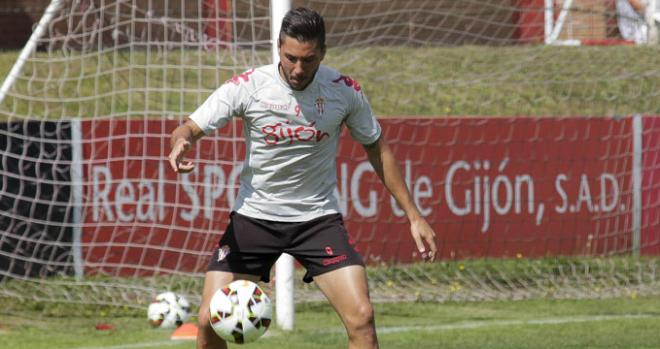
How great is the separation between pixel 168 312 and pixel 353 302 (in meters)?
3.60

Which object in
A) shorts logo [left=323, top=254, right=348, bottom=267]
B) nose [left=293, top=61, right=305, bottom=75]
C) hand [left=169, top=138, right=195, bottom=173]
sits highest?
nose [left=293, top=61, right=305, bottom=75]

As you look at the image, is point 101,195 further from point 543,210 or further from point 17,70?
point 543,210

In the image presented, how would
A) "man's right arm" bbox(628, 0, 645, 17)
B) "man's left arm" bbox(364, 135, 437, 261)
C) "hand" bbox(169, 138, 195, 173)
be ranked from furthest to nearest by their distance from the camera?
"man's right arm" bbox(628, 0, 645, 17) < "man's left arm" bbox(364, 135, 437, 261) < "hand" bbox(169, 138, 195, 173)

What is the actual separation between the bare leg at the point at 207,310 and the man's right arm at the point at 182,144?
2.17 feet

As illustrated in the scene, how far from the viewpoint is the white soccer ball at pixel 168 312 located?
922 cm

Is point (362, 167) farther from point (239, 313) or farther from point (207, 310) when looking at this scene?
point (239, 313)

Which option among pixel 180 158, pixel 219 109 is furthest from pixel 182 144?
pixel 219 109

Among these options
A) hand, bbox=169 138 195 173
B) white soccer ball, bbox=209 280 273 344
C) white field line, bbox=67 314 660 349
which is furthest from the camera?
white field line, bbox=67 314 660 349

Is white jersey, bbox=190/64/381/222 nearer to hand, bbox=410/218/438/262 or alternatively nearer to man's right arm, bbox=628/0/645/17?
hand, bbox=410/218/438/262

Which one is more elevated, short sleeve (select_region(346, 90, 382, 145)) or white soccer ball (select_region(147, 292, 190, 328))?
short sleeve (select_region(346, 90, 382, 145))

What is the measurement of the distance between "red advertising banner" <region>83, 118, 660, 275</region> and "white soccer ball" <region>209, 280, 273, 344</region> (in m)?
5.56

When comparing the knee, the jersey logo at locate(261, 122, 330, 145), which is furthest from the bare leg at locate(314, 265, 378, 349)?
the jersey logo at locate(261, 122, 330, 145)

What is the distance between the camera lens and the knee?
585 cm

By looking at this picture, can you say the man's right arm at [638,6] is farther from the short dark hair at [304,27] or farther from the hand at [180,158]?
the hand at [180,158]
